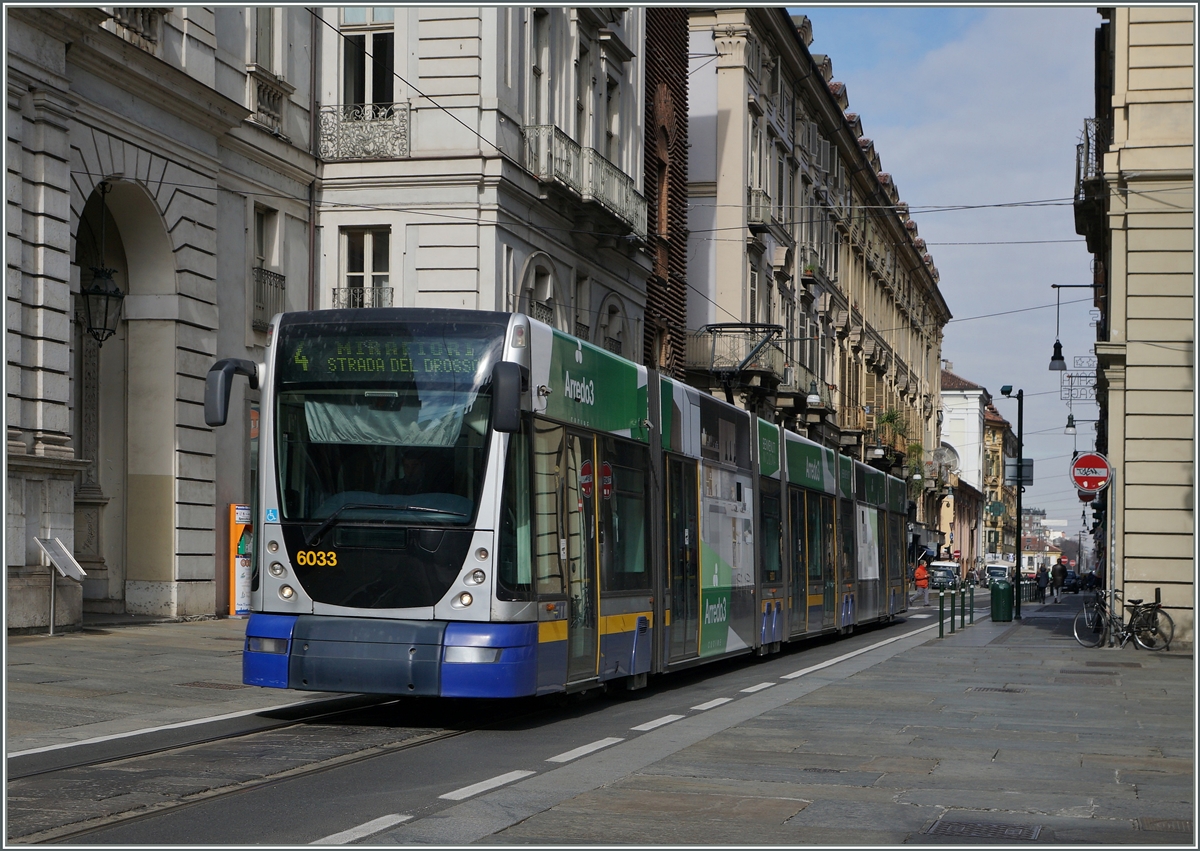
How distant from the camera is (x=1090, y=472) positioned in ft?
74.5

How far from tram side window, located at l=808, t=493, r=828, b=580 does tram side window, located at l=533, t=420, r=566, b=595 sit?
1189 centimetres

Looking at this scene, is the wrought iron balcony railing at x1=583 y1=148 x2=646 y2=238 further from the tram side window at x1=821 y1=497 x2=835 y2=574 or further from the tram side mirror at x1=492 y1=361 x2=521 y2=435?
the tram side mirror at x1=492 y1=361 x2=521 y2=435

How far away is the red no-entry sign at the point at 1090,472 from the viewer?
22.4m

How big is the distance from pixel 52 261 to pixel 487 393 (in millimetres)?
8875

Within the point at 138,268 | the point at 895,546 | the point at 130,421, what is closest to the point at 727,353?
the point at 895,546

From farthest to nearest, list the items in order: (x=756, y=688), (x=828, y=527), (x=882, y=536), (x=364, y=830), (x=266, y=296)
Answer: (x=882, y=536)
(x=828, y=527)
(x=266, y=296)
(x=756, y=688)
(x=364, y=830)

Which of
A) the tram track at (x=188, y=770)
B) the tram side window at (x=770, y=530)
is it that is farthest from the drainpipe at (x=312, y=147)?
the tram track at (x=188, y=770)

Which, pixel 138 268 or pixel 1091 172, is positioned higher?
pixel 1091 172

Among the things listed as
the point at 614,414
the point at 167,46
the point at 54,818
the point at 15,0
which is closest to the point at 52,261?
the point at 15,0

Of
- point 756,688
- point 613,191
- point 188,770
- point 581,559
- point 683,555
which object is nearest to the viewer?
point 188,770

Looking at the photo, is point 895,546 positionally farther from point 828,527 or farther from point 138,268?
point 138,268

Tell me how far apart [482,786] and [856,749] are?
3344 mm

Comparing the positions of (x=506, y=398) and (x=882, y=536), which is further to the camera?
(x=882, y=536)

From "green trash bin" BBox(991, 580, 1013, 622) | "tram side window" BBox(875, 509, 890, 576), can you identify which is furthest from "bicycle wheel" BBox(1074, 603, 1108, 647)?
"green trash bin" BBox(991, 580, 1013, 622)
